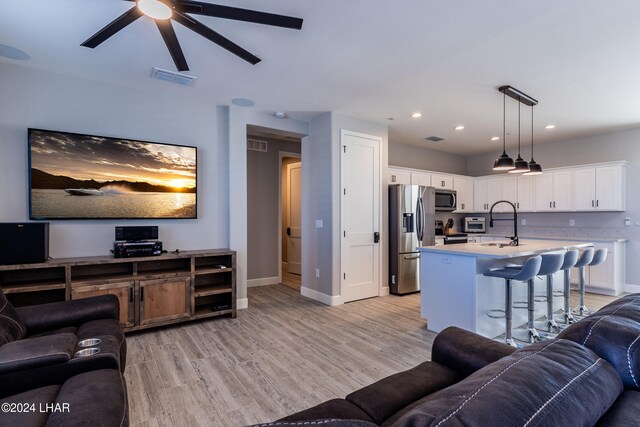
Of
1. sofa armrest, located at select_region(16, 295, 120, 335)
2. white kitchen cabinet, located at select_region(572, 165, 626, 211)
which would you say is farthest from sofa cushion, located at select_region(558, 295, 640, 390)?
white kitchen cabinet, located at select_region(572, 165, 626, 211)

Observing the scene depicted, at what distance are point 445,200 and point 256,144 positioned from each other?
3818mm

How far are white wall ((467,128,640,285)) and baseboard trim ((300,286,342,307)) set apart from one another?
4.54 meters

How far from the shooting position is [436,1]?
221cm

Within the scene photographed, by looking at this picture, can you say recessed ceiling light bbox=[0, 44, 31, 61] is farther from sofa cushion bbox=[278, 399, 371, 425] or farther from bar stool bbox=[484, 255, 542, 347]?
bar stool bbox=[484, 255, 542, 347]

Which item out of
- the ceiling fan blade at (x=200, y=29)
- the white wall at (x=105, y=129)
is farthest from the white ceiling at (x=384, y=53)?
the ceiling fan blade at (x=200, y=29)

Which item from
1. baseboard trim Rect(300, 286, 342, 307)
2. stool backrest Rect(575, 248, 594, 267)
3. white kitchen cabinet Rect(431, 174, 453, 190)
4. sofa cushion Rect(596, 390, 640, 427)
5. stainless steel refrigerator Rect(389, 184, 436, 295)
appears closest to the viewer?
sofa cushion Rect(596, 390, 640, 427)

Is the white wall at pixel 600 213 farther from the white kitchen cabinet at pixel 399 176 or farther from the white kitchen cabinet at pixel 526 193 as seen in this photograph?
the white kitchen cabinet at pixel 399 176

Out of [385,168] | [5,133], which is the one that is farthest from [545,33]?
[5,133]

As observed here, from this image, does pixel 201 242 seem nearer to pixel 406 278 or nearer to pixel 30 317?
pixel 30 317

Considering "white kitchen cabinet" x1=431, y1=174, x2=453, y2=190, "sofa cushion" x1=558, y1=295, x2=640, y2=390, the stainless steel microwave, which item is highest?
"white kitchen cabinet" x1=431, y1=174, x2=453, y2=190

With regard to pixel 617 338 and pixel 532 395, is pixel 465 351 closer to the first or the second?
pixel 617 338

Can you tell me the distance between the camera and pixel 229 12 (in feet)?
6.32

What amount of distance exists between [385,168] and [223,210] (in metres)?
2.65

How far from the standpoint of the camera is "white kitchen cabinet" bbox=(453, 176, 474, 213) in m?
6.85
